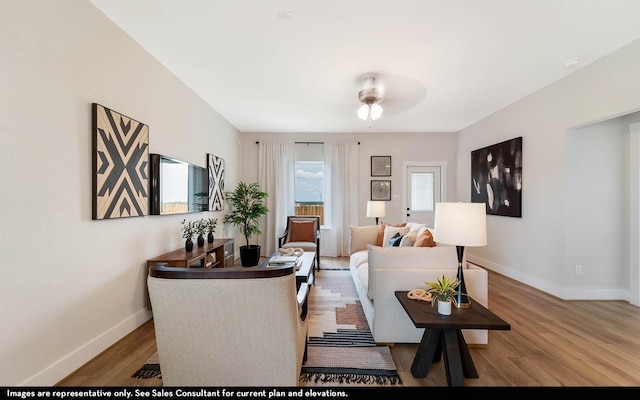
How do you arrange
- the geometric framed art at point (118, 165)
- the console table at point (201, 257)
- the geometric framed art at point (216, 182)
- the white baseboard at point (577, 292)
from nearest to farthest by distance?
the geometric framed art at point (118, 165) → the console table at point (201, 257) → the white baseboard at point (577, 292) → the geometric framed art at point (216, 182)

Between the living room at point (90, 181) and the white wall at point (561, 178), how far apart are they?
1cm

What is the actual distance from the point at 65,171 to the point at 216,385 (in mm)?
1713

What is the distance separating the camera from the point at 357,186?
597 centimetres

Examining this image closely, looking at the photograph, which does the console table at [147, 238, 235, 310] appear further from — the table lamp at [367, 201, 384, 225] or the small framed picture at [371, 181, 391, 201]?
the small framed picture at [371, 181, 391, 201]

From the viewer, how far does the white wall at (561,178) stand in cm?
282

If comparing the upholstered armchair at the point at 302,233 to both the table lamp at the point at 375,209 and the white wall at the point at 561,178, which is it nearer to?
the table lamp at the point at 375,209

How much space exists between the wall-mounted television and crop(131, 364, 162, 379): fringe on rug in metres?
1.43

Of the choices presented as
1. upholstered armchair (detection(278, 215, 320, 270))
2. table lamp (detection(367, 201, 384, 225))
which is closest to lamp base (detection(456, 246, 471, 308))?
table lamp (detection(367, 201, 384, 225))

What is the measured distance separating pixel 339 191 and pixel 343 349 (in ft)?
12.9

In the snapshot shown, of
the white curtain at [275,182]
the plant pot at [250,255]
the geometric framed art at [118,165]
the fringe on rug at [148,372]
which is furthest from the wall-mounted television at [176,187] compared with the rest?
the white curtain at [275,182]

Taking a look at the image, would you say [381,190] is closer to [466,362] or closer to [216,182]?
[216,182]

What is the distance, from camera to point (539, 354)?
2150 mm

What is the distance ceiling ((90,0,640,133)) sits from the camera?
7.00ft

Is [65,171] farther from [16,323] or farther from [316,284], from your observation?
[316,284]
